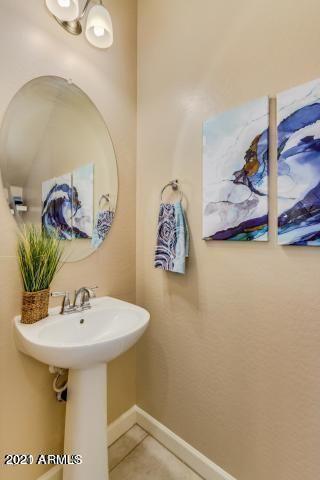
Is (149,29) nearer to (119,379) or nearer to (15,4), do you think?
(15,4)

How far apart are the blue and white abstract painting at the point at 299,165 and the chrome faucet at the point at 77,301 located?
3.03ft

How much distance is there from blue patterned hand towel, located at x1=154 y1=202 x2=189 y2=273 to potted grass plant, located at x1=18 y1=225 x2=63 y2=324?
0.53 metres

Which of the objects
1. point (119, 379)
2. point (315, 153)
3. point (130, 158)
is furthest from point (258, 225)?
point (119, 379)

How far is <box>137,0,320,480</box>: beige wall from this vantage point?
0.91 m

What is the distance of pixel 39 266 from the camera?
39.3 inches

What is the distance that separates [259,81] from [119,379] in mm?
1732

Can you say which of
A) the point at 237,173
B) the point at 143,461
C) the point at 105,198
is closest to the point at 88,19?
the point at 105,198

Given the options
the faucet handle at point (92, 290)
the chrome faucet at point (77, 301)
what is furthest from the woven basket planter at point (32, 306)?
the faucet handle at point (92, 290)

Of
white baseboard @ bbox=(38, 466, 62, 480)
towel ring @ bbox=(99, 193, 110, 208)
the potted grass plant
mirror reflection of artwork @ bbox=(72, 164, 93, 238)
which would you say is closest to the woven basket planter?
the potted grass plant

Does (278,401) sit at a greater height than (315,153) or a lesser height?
lesser

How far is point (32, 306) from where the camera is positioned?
978 millimetres

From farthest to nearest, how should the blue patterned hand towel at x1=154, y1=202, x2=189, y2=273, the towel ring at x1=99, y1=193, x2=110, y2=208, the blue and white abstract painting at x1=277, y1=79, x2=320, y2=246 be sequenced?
the towel ring at x1=99, y1=193, x2=110, y2=208 → the blue patterned hand towel at x1=154, y1=202, x2=189, y2=273 → the blue and white abstract painting at x1=277, y1=79, x2=320, y2=246

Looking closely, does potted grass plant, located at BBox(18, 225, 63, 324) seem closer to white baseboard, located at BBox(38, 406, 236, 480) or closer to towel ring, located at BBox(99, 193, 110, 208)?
towel ring, located at BBox(99, 193, 110, 208)

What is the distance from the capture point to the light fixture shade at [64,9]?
40.1 inches
